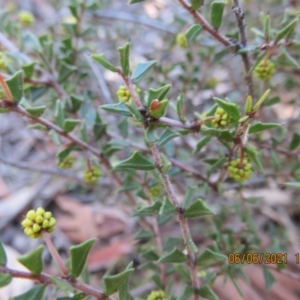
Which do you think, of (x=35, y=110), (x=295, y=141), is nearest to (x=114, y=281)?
(x=35, y=110)

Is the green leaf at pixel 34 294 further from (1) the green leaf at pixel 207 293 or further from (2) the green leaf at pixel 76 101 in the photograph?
(2) the green leaf at pixel 76 101

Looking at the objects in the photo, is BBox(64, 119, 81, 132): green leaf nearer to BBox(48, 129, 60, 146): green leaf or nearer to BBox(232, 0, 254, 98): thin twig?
BBox(48, 129, 60, 146): green leaf

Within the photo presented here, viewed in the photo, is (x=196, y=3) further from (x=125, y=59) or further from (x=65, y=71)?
(x=65, y=71)

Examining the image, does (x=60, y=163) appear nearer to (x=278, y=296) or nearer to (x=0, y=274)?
(x=0, y=274)

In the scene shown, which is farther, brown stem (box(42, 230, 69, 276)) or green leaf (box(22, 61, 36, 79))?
green leaf (box(22, 61, 36, 79))

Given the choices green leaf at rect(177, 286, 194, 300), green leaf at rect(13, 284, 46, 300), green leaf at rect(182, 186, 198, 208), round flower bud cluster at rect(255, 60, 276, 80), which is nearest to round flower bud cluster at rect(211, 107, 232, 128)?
green leaf at rect(182, 186, 198, 208)

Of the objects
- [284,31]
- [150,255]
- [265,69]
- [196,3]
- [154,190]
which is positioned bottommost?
[150,255]

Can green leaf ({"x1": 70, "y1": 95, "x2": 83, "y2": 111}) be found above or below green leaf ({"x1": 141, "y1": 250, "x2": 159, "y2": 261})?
above
